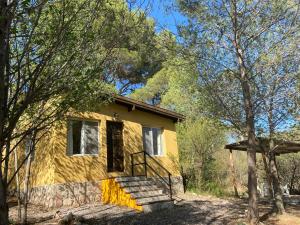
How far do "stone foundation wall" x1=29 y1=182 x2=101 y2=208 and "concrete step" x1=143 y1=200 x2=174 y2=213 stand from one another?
2.26 m

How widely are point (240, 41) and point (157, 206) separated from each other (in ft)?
19.1

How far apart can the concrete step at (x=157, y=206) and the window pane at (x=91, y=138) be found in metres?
3.11

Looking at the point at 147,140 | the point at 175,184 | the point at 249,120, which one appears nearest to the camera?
the point at 249,120

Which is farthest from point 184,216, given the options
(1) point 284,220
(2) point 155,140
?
(2) point 155,140

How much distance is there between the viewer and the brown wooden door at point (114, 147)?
12891 millimetres

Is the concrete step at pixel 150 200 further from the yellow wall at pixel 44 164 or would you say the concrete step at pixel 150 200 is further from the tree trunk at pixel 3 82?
the tree trunk at pixel 3 82

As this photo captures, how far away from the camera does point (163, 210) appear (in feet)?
34.2

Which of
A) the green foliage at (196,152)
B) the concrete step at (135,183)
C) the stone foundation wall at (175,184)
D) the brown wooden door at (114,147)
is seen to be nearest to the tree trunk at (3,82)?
the concrete step at (135,183)

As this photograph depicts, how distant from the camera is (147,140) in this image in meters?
14.6

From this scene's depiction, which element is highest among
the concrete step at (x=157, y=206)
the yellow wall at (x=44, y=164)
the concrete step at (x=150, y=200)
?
the yellow wall at (x=44, y=164)

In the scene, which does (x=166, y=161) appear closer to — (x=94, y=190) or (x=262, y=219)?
(x=94, y=190)

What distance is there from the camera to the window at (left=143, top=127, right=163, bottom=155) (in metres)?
14.5

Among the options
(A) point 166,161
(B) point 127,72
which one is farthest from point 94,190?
(B) point 127,72

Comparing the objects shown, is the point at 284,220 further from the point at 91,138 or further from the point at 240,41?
the point at 91,138
